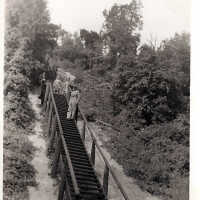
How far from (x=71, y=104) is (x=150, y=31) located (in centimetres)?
470

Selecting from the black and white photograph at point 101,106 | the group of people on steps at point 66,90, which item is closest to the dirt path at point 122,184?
the black and white photograph at point 101,106

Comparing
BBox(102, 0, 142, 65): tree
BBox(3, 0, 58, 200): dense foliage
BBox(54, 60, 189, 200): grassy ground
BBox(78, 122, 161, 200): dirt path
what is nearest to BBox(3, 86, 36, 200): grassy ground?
BBox(3, 0, 58, 200): dense foliage

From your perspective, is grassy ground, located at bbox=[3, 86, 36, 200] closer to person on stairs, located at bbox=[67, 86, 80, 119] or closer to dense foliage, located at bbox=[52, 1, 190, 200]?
person on stairs, located at bbox=[67, 86, 80, 119]

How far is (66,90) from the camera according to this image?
16.6 m

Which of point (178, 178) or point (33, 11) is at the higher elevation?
point (33, 11)

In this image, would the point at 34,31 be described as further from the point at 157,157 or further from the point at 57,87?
the point at 157,157

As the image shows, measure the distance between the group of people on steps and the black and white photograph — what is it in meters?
0.05

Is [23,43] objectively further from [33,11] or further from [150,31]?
[150,31]

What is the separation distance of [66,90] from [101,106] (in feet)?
12.1

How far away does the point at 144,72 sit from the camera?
1864 centimetres

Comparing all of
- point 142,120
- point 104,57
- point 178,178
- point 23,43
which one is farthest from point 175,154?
point 104,57

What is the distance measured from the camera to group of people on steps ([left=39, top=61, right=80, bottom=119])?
44.3 ft
